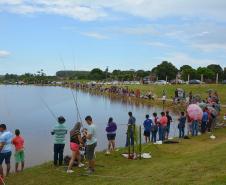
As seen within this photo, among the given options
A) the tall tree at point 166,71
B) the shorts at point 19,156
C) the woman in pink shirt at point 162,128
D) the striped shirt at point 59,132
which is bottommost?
the shorts at point 19,156

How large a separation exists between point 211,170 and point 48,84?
176 metres

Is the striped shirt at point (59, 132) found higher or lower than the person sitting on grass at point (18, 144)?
higher

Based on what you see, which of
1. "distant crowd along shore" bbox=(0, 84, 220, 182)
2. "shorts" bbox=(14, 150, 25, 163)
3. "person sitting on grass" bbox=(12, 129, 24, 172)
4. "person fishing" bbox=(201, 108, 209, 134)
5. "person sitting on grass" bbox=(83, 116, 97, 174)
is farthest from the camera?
"person fishing" bbox=(201, 108, 209, 134)

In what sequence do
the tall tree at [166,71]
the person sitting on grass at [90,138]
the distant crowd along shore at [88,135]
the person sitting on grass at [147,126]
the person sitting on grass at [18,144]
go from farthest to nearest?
the tall tree at [166,71] < the person sitting on grass at [147,126] < the person sitting on grass at [18,144] < the distant crowd along shore at [88,135] < the person sitting on grass at [90,138]

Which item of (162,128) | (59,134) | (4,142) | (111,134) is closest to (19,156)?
(59,134)

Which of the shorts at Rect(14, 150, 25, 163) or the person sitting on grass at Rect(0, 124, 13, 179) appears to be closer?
the person sitting on grass at Rect(0, 124, 13, 179)

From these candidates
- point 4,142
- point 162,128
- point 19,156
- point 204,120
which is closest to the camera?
point 4,142

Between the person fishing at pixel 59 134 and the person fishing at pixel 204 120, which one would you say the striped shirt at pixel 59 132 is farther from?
the person fishing at pixel 204 120

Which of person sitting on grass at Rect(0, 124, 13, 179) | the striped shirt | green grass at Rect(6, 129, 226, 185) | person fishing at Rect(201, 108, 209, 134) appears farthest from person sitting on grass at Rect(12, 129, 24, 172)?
person fishing at Rect(201, 108, 209, 134)

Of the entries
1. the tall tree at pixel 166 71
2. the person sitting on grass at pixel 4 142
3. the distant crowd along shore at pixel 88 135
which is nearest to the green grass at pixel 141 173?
the distant crowd along shore at pixel 88 135

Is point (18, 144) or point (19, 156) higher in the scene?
point (18, 144)

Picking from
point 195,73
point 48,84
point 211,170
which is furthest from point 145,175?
point 48,84

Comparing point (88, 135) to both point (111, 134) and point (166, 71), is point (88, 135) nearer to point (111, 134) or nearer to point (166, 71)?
point (111, 134)

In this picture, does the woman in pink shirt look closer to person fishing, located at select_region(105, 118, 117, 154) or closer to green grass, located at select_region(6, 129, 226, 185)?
person fishing, located at select_region(105, 118, 117, 154)
